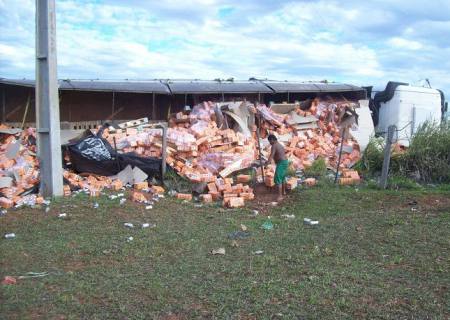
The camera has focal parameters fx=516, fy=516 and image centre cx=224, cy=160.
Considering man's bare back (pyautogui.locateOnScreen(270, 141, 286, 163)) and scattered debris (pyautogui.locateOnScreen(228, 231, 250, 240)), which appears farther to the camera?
man's bare back (pyautogui.locateOnScreen(270, 141, 286, 163))

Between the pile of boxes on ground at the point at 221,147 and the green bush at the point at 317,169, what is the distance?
0.30 meters

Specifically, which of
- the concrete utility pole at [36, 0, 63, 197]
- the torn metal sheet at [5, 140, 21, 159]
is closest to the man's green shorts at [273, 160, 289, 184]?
the concrete utility pole at [36, 0, 63, 197]

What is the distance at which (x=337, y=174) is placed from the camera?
470 inches

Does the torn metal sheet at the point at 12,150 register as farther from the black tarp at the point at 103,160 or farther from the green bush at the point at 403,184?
the green bush at the point at 403,184

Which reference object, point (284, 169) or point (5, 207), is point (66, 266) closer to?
point (5, 207)

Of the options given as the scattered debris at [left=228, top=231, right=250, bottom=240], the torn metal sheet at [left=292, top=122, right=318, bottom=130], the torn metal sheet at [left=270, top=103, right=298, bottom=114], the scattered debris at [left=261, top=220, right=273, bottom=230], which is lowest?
the scattered debris at [left=228, top=231, right=250, bottom=240]

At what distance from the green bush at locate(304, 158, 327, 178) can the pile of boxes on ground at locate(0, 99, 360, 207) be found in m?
0.30

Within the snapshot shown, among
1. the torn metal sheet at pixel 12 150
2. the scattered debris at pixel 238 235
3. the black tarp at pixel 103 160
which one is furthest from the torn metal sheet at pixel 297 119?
the scattered debris at pixel 238 235

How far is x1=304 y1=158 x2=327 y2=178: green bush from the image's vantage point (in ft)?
41.7

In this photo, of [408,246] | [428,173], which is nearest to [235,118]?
[428,173]

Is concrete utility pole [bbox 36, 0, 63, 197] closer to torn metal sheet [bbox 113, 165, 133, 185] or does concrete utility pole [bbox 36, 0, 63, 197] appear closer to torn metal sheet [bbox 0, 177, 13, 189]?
torn metal sheet [bbox 0, 177, 13, 189]

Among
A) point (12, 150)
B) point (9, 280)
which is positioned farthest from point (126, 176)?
point (9, 280)

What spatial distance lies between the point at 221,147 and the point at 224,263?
303 inches

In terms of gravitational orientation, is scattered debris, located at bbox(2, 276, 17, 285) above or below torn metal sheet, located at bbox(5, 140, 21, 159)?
below
